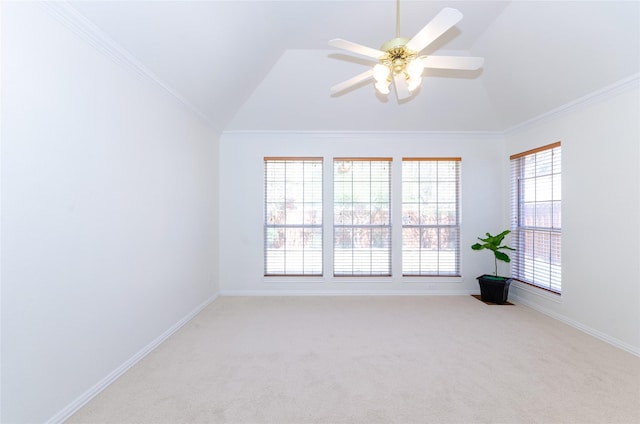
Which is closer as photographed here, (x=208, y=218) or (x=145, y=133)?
(x=145, y=133)

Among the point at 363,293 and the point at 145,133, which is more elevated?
the point at 145,133

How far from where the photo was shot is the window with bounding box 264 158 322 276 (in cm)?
459

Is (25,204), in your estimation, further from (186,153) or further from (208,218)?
(208,218)

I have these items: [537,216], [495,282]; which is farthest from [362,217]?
[537,216]

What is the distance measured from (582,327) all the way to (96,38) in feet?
17.9

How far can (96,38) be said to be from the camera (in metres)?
1.96

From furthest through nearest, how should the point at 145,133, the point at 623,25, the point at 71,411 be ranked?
the point at 145,133 < the point at 623,25 < the point at 71,411

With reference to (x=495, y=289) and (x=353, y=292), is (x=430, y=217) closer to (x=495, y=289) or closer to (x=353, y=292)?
(x=495, y=289)

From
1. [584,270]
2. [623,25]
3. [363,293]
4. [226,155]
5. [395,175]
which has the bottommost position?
[363,293]

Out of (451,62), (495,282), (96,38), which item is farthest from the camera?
(495,282)

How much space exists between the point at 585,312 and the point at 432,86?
3396mm

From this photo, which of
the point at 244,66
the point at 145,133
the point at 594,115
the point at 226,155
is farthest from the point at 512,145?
the point at 145,133

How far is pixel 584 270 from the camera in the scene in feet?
10.2

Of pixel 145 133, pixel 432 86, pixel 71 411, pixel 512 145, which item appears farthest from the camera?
pixel 512 145
